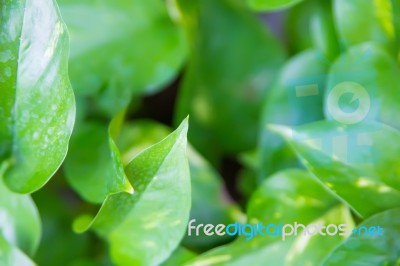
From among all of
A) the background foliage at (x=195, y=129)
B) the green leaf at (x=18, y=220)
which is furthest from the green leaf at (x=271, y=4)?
the green leaf at (x=18, y=220)

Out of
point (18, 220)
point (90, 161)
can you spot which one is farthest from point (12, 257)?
point (90, 161)


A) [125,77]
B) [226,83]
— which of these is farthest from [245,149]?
[125,77]

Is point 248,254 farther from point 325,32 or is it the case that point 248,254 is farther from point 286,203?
point 325,32

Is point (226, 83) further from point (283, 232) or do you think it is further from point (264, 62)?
point (283, 232)

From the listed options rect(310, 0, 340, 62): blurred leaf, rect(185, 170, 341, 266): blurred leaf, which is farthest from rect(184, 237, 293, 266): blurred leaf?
rect(310, 0, 340, 62): blurred leaf

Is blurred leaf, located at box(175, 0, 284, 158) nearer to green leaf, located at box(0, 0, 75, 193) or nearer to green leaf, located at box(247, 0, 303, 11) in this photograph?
green leaf, located at box(247, 0, 303, 11)

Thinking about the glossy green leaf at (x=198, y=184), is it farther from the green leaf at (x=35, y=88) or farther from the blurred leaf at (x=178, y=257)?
the green leaf at (x=35, y=88)

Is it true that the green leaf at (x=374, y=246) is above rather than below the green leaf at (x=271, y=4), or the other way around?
below
